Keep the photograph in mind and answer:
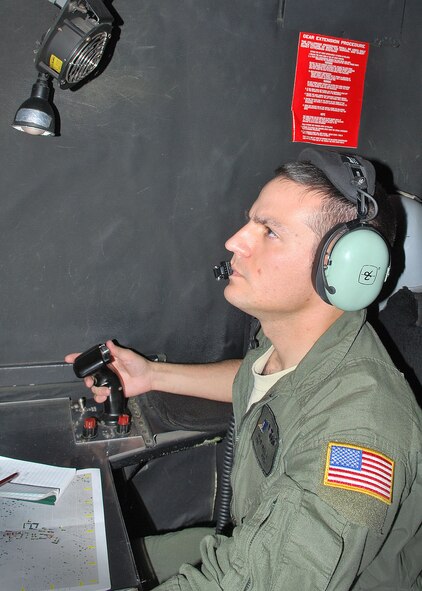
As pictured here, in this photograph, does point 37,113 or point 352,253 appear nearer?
point 352,253

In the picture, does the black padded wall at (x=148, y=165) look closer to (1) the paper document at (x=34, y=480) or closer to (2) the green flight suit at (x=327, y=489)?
(1) the paper document at (x=34, y=480)

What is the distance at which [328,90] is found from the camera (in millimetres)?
2174

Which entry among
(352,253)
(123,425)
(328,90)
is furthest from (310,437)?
(328,90)

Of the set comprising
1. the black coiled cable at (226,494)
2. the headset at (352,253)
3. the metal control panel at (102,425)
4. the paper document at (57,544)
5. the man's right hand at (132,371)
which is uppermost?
the headset at (352,253)

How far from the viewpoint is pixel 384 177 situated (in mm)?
2363

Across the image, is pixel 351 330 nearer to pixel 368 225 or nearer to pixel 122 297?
pixel 368 225

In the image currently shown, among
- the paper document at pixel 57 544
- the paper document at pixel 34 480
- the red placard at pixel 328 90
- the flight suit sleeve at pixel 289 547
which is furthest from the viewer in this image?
the red placard at pixel 328 90

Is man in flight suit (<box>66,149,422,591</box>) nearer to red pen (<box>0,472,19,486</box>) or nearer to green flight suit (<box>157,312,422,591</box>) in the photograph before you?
green flight suit (<box>157,312,422,591</box>)

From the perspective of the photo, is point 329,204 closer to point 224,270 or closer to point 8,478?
point 224,270

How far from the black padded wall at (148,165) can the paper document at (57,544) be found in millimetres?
755

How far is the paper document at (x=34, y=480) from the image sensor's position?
4.57ft

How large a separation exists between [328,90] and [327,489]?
163 cm

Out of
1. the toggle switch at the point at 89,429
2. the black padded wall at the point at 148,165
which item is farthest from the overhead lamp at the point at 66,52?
the toggle switch at the point at 89,429

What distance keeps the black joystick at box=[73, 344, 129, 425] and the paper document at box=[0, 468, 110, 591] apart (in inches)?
13.8
